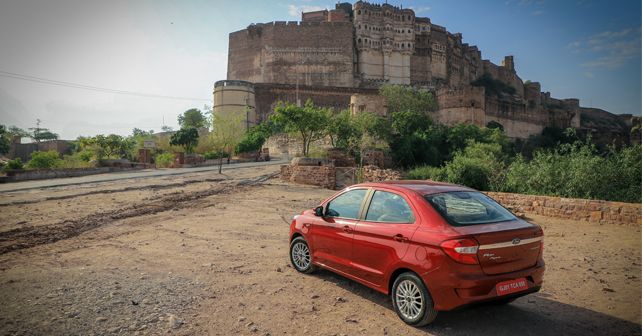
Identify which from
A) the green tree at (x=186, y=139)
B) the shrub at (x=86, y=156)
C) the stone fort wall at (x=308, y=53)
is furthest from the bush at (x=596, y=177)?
the stone fort wall at (x=308, y=53)

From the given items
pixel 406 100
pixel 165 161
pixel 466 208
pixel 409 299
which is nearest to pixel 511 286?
pixel 466 208

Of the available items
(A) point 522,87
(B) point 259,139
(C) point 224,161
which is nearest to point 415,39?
(A) point 522,87

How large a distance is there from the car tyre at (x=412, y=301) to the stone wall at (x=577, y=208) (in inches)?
307

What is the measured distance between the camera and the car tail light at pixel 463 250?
3252mm

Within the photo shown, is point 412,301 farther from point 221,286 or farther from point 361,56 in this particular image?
point 361,56

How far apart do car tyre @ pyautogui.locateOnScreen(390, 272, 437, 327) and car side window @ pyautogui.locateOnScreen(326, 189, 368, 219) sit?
3.09 ft

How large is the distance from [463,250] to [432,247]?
25 centimetres

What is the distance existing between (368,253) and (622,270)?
13.7ft

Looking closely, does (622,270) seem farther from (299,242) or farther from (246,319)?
(246,319)

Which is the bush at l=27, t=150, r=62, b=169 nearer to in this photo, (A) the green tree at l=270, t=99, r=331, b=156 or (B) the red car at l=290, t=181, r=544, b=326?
(A) the green tree at l=270, t=99, r=331, b=156

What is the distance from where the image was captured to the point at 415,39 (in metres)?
67.3

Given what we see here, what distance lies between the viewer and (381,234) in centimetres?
389

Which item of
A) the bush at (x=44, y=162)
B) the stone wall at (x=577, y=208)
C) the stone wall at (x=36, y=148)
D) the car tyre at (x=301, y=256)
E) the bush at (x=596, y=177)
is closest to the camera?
the car tyre at (x=301, y=256)

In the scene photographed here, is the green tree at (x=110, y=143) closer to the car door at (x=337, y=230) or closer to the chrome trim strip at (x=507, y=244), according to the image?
the car door at (x=337, y=230)
